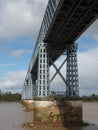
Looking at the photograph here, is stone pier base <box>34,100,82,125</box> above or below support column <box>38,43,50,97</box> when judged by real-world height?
below

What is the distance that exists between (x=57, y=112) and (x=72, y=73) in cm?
545

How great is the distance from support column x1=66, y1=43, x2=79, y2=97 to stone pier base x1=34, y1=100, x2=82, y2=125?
2765mm

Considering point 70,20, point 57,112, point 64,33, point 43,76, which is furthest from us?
point 43,76

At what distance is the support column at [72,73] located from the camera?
1704 inches

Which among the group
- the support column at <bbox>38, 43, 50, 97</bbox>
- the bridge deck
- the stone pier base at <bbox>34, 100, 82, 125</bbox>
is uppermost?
the bridge deck

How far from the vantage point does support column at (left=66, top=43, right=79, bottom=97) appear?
43281 mm

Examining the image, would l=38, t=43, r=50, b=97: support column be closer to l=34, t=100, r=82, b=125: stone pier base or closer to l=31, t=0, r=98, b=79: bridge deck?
l=31, t=0, r=98, b=79: bridge deck

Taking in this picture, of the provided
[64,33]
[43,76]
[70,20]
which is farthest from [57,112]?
[70,20]

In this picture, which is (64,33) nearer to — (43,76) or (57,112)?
(43,76)

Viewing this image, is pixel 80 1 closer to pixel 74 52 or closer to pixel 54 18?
pixel 54 18

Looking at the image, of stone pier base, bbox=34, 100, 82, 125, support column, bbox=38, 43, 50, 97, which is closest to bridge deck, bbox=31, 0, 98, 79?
support column, bbox=38, 43, 50, 97

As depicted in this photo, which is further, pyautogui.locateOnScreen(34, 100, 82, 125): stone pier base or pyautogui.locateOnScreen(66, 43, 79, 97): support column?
pyautogui.locateOnScreen(66, 43, 79, 97): support column

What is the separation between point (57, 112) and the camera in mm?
39969

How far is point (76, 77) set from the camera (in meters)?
43.2
